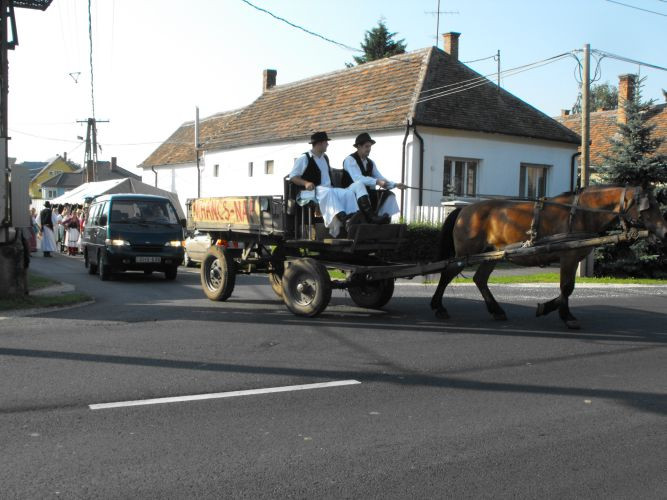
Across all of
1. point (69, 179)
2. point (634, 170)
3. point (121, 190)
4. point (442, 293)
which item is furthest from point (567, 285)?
point (69, 179)

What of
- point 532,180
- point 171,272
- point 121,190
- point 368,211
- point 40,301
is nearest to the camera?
point 368,211

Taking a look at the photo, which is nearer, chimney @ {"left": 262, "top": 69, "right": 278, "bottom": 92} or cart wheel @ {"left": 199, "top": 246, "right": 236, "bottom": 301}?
cart wheel @ {"left": 199, "top": 246, "right": 236, "bottom": 301}

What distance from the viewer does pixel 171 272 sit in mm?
16453

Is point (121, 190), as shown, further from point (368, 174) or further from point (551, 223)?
point (551, 223)

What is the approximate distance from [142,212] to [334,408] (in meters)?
12.4

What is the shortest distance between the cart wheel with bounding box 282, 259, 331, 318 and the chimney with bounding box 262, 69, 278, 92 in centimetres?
2944

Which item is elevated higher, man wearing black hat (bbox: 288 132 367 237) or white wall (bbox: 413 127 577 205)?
white wall (bbox: 413 127 577 205)

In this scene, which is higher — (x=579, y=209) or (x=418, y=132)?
(x=418, y=132)

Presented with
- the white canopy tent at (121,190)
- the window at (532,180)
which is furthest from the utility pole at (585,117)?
the white canopy tent at (121,190)

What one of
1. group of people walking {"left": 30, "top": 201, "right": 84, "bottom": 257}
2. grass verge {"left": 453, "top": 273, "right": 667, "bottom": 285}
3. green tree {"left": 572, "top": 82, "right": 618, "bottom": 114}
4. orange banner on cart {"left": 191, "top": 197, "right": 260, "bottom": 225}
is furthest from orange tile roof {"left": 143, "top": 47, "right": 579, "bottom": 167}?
green tree {"left": 572, "top": 82, "right": 618, "bottom": 114}

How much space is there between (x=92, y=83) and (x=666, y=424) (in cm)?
3297

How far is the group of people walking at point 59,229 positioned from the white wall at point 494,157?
12.7 m

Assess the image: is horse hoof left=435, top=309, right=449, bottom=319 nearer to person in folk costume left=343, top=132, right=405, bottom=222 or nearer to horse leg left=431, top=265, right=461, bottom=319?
horse leg left=431, top=265, right=461, bottom=319

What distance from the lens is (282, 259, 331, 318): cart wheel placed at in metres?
9.69
